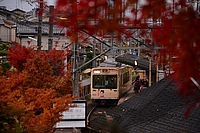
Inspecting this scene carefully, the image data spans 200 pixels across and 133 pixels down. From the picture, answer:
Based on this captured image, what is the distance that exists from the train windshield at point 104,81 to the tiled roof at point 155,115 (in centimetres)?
834

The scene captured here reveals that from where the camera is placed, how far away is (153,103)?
36.0ft

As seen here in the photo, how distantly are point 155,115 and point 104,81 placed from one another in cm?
1092

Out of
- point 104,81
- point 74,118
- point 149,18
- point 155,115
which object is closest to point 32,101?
point 74,118

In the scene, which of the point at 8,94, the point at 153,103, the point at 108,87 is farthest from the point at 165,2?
the point at 108,87

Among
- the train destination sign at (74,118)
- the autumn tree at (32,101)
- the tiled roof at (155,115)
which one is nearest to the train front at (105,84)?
the autumn tree at (32,101)

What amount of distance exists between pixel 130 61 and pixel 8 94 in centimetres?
1286

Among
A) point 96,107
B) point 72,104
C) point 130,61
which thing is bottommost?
point 96,107

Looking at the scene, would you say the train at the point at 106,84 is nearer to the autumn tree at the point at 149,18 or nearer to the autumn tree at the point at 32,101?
the autumn tree at the point at 32,101

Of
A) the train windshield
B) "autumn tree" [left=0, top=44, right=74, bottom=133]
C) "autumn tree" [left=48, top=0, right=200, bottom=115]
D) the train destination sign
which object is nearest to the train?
the train windshield

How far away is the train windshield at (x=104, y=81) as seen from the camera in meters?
20.6

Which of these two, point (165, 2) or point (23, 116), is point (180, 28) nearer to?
point (165, 2)

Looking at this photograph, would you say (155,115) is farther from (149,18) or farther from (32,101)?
(149,18)

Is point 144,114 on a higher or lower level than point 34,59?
lower

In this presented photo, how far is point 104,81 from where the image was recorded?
818 inches
